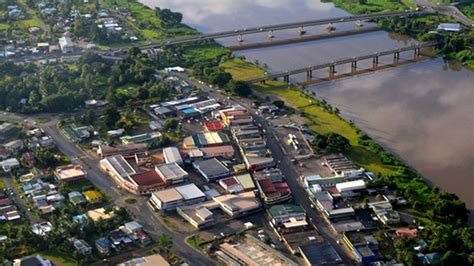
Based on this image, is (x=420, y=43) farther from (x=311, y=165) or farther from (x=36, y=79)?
(x=36, y=79)

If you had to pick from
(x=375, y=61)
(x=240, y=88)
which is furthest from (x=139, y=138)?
(x=375, y=61)

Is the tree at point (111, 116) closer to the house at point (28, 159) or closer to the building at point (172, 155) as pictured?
the building at point (172, 155)

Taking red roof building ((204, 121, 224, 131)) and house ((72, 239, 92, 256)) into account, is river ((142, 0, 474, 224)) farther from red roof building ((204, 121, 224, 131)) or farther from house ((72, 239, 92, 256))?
house ((72, 239, 92, 256))

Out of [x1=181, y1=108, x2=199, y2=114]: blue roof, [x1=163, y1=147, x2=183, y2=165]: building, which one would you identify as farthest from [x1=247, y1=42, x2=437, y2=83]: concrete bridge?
[x1=163, y1=147, x2=183, y2=165]: building

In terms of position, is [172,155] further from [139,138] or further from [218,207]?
[218,207]

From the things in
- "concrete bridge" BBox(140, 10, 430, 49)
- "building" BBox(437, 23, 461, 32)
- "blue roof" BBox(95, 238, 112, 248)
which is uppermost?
"concrete bridge" BBox(140, 10, 430, 49)

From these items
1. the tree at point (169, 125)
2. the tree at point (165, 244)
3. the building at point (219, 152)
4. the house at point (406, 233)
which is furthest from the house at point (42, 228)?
the house at point (406, 233)

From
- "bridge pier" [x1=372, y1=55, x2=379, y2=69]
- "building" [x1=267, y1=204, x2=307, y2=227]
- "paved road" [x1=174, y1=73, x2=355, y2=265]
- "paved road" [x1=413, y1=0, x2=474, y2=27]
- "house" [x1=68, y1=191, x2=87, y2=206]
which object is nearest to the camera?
"paved road" [x1=174, y1=73, x2=355, y2=265]
